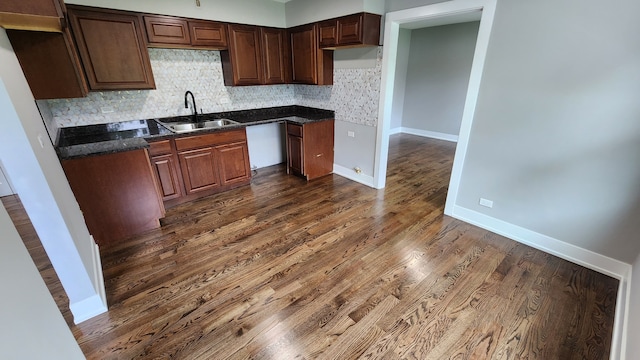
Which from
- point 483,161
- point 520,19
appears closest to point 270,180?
point 483,161

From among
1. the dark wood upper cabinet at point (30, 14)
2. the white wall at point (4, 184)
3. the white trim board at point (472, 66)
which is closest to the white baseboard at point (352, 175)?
the white trim board at point (472, 66)

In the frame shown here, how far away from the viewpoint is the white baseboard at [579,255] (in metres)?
1.56

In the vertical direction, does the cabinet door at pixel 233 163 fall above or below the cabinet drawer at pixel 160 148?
below

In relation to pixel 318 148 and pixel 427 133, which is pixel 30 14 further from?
pixel 427 133

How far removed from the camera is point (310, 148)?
12.6 feet

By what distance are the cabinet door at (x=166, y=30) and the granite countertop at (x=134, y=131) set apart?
36.2 inches

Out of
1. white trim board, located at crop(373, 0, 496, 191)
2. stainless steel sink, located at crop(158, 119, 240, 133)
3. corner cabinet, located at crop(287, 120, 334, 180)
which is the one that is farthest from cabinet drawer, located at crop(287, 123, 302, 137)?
white trim board, located at crop(373, 0, 496, 191)

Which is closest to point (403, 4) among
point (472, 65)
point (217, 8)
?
point (472, 65)

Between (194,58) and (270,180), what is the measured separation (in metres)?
1.91

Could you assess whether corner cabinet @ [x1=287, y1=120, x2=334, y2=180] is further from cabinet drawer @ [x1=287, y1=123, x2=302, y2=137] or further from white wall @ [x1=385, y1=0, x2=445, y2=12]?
white wall @ [x1=385, y1=0, x2=445, y2=12]

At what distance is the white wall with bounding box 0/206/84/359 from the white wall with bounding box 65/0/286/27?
110 inches

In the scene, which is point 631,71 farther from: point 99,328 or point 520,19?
point 99,328

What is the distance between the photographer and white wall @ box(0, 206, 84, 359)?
72cm

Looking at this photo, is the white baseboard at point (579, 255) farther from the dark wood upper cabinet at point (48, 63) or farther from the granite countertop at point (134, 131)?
the dark wood upper cabinet at point (48, 63)
